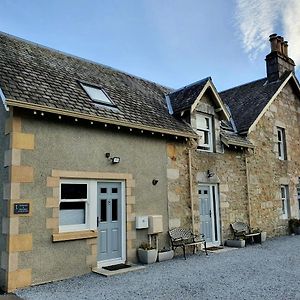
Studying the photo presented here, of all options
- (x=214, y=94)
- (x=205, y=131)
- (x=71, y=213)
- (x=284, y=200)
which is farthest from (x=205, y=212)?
(x=284, y=200)

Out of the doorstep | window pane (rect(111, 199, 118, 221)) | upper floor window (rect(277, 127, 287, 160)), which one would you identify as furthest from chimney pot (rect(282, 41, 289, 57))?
the doorstep

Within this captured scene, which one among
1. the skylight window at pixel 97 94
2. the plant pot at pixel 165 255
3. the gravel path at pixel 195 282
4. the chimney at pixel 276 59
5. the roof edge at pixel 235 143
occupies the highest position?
the chimney at pixel 276 59

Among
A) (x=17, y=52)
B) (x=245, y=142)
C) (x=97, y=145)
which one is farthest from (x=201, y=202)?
(x=17, y=52)

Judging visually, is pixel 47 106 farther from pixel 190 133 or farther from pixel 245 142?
pixel 245 142

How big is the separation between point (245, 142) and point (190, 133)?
3805 millimetres

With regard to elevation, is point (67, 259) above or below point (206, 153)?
below

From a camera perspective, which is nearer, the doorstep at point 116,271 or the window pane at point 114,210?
the doorstep at point 116,271

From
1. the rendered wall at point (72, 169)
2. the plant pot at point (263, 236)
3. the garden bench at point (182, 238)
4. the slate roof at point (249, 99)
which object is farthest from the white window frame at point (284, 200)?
the rendered wall at point (72, 169)

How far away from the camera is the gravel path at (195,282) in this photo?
679cm

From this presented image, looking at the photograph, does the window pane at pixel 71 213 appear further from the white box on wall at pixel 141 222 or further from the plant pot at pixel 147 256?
the plant pot at pixel 147 256

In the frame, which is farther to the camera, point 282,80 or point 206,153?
point 282,80

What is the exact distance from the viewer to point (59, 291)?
23.5ft

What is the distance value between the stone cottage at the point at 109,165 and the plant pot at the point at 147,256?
21cm

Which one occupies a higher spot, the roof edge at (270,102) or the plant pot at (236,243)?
the roof edge at (270,102)
